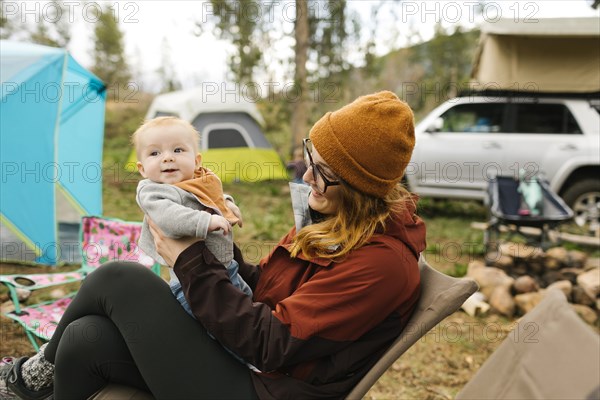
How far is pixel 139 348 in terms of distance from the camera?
51.8 inches

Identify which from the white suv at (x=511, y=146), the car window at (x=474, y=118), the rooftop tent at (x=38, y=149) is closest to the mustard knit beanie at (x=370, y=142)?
the rooftop tent at (x=38, y=149)

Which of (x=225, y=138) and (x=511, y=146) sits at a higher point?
(x=511, y=146)

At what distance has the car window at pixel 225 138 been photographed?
328 inches

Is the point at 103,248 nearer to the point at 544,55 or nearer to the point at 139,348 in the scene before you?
the point at 139,348

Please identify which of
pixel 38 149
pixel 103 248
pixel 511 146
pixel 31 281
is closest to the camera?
pixel 31 281

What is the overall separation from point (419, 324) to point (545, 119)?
18.7 feet

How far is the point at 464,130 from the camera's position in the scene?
21.3ft

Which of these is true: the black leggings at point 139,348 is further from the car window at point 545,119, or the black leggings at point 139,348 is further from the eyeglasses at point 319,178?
the car window at point 545,119

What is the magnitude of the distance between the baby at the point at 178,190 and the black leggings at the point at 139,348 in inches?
4.4

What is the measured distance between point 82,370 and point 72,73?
145 inches

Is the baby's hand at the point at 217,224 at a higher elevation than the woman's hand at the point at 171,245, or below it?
higher

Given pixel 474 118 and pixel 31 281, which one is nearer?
pixel 31 281

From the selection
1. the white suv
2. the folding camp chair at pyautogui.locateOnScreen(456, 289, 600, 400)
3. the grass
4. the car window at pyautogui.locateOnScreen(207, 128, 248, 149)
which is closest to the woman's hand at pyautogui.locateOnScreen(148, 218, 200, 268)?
the grass

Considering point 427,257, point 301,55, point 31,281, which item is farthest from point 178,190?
point 301,55
